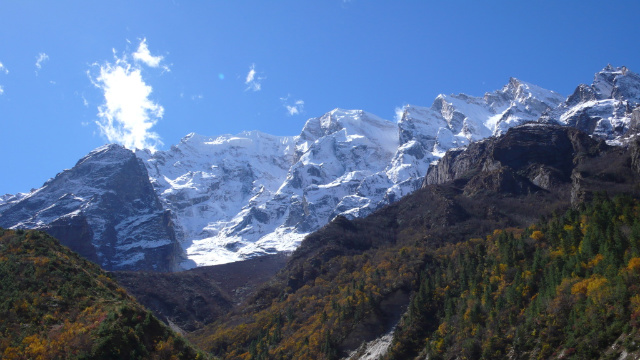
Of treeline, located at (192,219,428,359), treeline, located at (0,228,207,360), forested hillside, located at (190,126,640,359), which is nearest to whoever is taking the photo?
treeline, located at (0,228,207,360)

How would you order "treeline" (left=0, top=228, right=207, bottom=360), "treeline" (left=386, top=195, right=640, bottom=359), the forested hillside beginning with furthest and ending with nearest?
the forested hillside → "treeline" (left=386, top=195, right=640, bottom=359) → "treeline" (left=0, top=228, right=207, bottom=360)

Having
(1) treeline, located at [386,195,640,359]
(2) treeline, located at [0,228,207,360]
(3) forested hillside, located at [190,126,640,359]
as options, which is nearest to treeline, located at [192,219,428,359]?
(3) forested hillside, located at [190,126,640,359]

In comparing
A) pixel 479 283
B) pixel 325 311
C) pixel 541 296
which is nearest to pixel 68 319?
pixel 541 296

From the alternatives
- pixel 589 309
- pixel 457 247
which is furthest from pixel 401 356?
pixel 457 247

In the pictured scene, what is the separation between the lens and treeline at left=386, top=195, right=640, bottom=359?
65625mm

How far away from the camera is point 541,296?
261 ft

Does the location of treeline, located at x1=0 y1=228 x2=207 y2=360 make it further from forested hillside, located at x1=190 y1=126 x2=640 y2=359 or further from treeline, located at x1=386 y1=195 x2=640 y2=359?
forested hillside, located at x1=190 y1=126 x2=640 y2=359

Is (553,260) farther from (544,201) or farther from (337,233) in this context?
(337,233)

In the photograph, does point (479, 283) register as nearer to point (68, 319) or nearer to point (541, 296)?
point (541, 296)

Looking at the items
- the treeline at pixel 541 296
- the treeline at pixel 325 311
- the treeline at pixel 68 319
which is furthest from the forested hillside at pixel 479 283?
the treeline at pixel 68 319

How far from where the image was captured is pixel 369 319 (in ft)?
359

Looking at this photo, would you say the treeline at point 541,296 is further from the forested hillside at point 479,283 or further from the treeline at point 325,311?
the treeline at point 325,311

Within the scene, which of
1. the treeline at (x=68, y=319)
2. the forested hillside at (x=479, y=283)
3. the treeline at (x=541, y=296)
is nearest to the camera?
the treeline at (x=68, y=319)

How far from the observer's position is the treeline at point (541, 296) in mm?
65625
